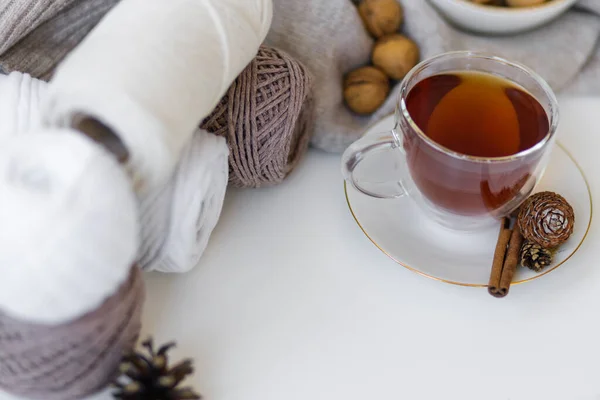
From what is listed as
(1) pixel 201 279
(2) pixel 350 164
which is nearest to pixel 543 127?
(2) pixel 350 164

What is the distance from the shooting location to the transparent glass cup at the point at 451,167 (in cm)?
41

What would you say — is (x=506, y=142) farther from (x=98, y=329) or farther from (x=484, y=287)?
(x=98, y=329)

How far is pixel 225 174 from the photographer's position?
16.5 inches

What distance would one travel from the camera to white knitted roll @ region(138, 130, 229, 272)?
1.25 feet

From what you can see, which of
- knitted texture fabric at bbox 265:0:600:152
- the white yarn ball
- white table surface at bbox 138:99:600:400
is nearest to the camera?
the white yarn ball

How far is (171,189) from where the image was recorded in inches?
14.9

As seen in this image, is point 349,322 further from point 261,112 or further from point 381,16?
point 381,16

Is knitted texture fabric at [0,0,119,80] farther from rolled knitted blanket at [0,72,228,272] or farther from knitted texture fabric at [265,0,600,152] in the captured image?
knitted texture fabric at [265,0,600,152]

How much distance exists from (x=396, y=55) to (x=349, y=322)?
23 centimetres

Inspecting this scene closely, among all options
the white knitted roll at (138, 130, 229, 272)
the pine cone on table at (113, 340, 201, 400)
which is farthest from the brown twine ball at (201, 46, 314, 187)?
the pine cone on table at (113, 340, 201, 400)

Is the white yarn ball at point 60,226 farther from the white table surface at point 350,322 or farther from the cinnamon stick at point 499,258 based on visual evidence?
the cinnamon stick at point 499,258

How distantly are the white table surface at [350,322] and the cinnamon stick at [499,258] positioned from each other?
21 millimetres

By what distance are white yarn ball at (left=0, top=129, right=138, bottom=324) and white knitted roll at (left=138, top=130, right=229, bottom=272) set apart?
0.06 metres

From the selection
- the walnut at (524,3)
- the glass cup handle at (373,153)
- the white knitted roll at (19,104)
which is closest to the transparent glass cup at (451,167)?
the glass cup handle at (373,153)
